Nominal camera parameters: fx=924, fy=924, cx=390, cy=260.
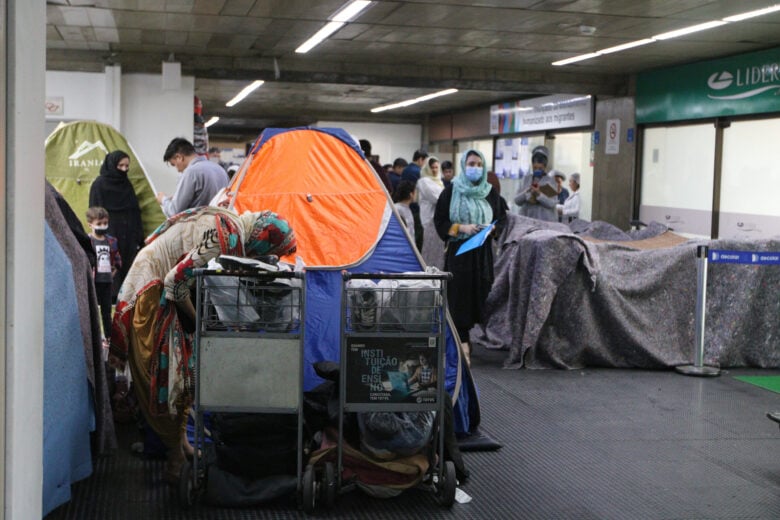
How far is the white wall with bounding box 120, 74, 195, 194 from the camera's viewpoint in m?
12.3

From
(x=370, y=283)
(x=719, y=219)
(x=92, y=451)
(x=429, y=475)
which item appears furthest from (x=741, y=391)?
(x=719, y=219)

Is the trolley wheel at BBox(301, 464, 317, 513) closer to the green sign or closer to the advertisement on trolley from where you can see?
the advertisement on trolley

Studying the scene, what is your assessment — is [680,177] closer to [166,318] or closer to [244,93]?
[244,93]

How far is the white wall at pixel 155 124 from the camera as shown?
12.3 meters

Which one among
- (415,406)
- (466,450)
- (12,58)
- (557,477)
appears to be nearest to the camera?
(12,58)

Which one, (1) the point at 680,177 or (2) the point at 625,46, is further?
(1) the point at 680,177

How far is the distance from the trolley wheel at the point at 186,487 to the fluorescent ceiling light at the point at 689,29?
7.86 m

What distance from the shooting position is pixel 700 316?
6691mm

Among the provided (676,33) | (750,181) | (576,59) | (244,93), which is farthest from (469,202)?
(244,93)

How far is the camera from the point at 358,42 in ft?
37.5

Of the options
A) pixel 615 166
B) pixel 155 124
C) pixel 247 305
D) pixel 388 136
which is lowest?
pixel 247 305

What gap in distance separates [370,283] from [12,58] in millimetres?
1846

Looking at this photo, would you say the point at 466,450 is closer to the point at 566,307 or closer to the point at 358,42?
the point at 566,307

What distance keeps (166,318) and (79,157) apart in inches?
234
